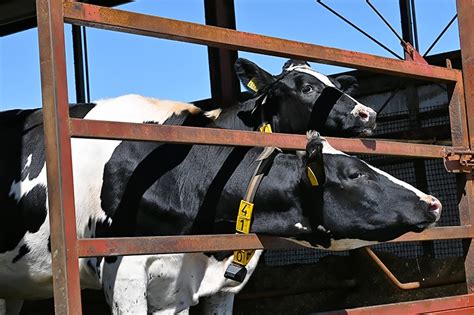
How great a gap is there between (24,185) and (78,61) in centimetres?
677

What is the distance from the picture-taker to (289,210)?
3994mm

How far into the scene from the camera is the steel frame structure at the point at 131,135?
2.81m

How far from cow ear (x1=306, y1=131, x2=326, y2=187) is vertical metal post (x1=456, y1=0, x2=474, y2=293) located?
2.73ft

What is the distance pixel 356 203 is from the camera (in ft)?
12.5

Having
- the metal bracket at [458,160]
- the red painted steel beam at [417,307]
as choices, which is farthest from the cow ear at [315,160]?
the metal bracket at [458,160]

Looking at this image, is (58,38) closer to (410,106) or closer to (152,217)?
(152,217)

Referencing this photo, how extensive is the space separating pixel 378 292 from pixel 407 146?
2.87 meters

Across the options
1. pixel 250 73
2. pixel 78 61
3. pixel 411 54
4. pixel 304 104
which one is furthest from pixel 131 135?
pixel 78 61

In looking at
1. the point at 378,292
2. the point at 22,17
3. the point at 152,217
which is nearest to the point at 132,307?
the point at 152,217

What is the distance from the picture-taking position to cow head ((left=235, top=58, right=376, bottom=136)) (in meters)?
5.19

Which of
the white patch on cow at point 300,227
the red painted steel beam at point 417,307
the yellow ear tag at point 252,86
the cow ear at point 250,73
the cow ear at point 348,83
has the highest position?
the cow ear at point 348,83

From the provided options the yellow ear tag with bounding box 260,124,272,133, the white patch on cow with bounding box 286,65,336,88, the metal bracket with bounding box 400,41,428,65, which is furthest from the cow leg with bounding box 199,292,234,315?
the metal bracket with bounding box 400,41,428,65

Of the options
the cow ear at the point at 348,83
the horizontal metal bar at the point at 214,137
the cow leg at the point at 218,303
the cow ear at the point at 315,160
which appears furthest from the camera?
the cow ear at the point at 348,83

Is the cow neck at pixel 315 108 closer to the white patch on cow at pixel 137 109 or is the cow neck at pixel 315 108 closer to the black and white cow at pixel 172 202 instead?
the black and white cow at pixel 172 202
